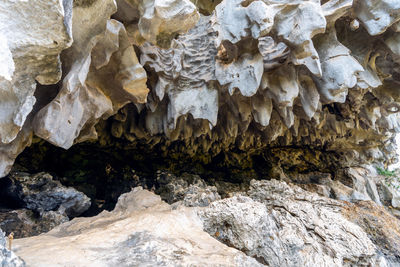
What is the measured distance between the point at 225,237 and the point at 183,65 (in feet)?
7.79

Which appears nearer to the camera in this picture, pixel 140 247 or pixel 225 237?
pixel 140 247

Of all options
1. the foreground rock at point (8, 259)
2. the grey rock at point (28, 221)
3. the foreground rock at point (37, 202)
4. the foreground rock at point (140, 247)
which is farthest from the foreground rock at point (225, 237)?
the foreground rock at point (37, 202)

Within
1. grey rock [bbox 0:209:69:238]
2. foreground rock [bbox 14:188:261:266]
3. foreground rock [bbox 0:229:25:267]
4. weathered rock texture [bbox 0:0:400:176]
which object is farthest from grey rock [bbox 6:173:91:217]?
foreground rock [bbox 0:229:25:267]

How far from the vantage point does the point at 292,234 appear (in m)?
2.23

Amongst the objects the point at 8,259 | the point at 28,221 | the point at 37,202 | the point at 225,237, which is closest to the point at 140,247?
the point at 8,259

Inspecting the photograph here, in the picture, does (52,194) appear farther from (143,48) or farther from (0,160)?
(143,48)

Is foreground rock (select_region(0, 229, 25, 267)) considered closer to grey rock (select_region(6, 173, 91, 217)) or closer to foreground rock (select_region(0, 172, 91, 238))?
foreground rock (select_region(0, 172, 91, 238))

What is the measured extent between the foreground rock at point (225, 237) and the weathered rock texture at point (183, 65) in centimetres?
81

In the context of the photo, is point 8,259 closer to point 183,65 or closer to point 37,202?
point 183,65

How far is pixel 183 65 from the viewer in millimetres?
3748

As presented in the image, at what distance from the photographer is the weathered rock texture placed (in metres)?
1.64

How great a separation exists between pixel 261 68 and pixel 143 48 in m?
1.48

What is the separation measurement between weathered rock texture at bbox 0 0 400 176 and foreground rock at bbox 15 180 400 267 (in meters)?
0.81

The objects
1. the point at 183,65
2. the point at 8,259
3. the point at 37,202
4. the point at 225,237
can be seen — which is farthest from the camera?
the point at 37,202
